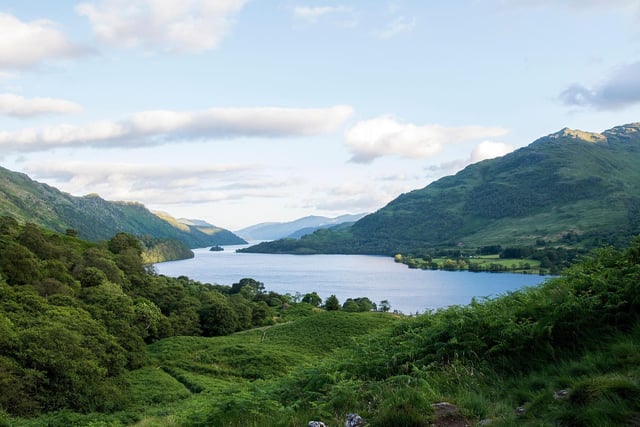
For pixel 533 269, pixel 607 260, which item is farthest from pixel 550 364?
pixel 533 269

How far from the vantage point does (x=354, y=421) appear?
8.59 metres

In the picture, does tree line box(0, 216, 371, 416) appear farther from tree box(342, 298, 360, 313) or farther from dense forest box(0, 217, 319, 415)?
tree box(342, 298, 360, 313)

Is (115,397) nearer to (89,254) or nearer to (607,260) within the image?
(607,260)

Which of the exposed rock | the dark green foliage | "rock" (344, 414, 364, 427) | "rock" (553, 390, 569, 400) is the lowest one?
the dark green foliage

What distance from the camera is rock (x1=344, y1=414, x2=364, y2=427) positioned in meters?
8.51

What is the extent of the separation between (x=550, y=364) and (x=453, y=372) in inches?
81.4

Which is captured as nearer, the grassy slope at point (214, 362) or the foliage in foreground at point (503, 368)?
the foliage in foreground at point (503, 368)

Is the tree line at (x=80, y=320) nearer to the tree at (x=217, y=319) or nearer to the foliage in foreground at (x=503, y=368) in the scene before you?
the tree at (x=217, y=319)

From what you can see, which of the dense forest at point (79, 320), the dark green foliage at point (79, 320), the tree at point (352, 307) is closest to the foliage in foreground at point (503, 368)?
the dark green foliage at point (79, 320)

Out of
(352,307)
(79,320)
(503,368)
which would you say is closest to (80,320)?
(79,320)

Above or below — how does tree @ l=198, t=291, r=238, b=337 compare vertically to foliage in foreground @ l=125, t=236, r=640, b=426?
below

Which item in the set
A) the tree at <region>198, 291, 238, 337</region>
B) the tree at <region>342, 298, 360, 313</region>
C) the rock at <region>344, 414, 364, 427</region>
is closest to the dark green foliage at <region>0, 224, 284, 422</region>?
the tree at <region>198, 291, 238, 337</region>

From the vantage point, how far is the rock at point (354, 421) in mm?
8508

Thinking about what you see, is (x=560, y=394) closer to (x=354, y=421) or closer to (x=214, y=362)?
(x=354, y=421)
